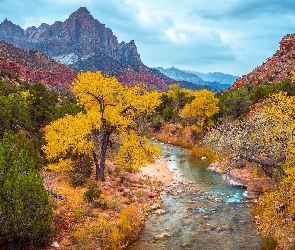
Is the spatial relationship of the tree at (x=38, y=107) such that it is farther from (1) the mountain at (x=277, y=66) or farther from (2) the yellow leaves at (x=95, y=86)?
(1) the mountain at (x=277, y=66)

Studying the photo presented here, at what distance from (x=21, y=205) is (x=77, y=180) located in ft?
41.4

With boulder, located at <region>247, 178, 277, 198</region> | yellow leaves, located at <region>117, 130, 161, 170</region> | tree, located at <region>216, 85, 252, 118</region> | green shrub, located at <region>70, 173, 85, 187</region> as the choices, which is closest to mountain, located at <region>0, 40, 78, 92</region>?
tree, located at <region>216, 85, 252, 118</region>

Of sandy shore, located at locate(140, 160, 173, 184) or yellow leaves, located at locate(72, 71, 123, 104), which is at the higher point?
yellow leaves, located at locate(72, 71, 123, 104)

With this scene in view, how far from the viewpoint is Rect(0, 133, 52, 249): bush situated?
45.9 feet

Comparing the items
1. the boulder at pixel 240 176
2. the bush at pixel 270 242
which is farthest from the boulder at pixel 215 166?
the bush at pixel 270 242

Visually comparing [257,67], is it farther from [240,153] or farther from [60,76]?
[240,153]

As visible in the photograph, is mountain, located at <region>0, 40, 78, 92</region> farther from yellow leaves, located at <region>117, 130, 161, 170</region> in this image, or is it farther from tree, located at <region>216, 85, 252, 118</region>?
yellow leaves, located at <region>117, 130, 161, 170</region>

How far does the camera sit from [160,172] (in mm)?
39312

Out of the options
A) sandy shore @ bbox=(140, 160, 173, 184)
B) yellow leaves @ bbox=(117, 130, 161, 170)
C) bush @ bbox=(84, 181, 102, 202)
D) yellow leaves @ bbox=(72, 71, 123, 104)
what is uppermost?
yellow leaves @ bbox=(72, 71, 123, 104)

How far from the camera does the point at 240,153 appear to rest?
18.1 metres

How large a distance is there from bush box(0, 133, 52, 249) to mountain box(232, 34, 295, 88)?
93359mm

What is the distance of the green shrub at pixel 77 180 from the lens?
26517 mm

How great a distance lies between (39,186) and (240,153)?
10.9 m

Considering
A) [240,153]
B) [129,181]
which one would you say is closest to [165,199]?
[129,181]
